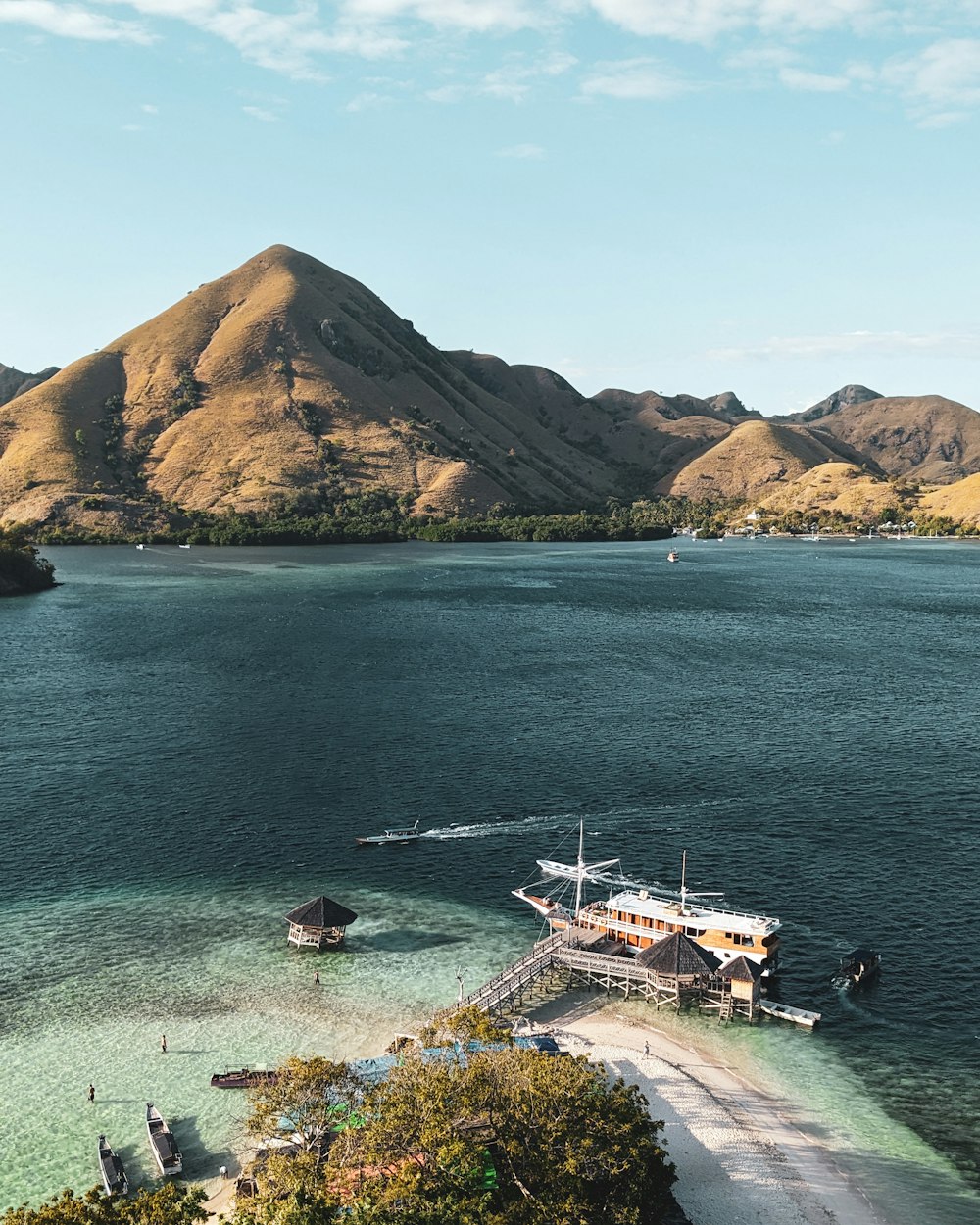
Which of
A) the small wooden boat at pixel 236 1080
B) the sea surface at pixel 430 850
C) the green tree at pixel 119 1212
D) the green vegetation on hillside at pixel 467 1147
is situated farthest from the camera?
the sea surface at pixel 430 850

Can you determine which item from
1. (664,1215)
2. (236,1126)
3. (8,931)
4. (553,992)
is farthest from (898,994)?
(8,931)

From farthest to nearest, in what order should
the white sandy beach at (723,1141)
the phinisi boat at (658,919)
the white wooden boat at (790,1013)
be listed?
the phinisi boat at (658,919)
the white wooden boat at (790,1013)
the white sandy beach at (723,1141)

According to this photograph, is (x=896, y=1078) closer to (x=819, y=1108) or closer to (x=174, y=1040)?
(x=819, y=1108)

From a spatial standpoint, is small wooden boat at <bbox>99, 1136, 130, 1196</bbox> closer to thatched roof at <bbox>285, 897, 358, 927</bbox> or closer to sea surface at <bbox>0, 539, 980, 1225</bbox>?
sea surface at <bbox>0, 539, 980, 1225</bbox>

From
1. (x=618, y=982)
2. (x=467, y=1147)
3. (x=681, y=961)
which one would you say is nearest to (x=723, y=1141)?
(x=681, y=961)

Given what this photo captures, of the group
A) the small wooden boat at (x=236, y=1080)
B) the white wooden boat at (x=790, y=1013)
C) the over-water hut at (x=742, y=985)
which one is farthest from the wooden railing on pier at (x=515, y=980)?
the white wooden boat at (x=790, y=1013)

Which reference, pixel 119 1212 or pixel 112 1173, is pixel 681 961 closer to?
pixel 112 1173

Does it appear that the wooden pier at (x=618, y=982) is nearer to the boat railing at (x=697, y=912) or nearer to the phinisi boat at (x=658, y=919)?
the phinisi boat at (x=658, y=919)
